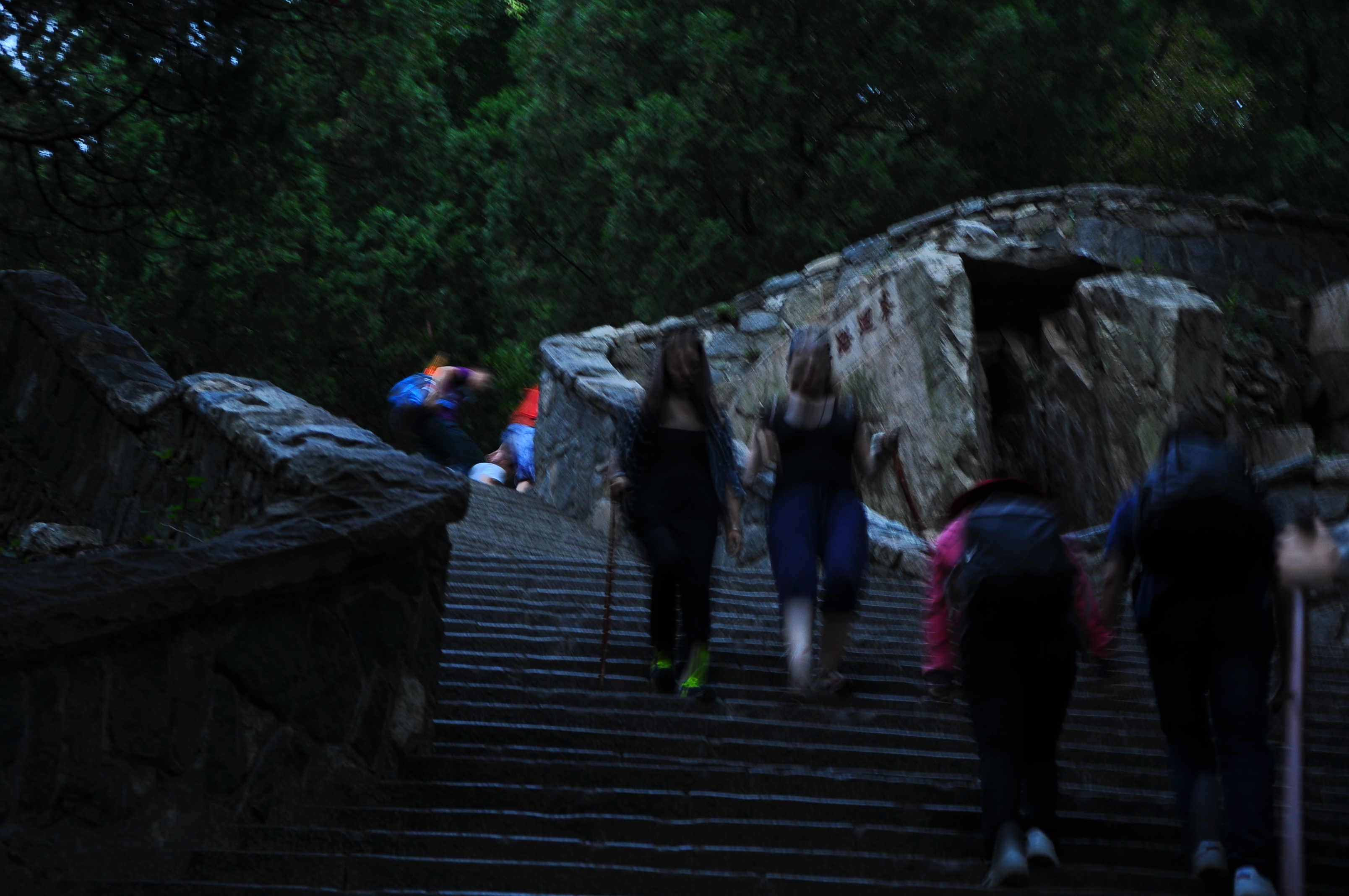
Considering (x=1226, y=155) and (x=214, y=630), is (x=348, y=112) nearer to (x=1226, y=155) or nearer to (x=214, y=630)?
(x=1226, y=155)

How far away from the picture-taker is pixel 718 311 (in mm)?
14727

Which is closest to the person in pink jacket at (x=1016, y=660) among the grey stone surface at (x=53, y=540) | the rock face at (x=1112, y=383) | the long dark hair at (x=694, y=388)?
the long dark hair at (x=694, y=388)

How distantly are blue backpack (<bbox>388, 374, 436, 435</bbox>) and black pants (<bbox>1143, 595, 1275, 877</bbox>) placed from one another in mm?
7614

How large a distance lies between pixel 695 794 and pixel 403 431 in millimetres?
7189

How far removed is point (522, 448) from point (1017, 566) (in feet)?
33.1

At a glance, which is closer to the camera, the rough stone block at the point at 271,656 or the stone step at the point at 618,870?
the stone step at the point at 618,870

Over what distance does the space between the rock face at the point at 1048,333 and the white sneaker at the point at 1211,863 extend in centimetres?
840

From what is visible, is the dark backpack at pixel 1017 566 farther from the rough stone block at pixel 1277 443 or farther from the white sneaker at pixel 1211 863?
the rough stone block at pixel 1277 443

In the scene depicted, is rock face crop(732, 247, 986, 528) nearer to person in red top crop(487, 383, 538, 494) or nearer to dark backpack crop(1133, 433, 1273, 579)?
person in red top crop(487, 383, 538, 494)

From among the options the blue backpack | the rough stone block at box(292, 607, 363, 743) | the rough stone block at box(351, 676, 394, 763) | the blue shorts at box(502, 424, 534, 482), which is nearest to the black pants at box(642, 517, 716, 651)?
the rough stone block at box(351, 676, 394, 763)

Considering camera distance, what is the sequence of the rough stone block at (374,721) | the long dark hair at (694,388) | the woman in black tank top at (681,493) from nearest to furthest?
1. the rough stone block at (374,721)
2. the woman in black tank top at (681,493)
3. the long dark hair at (694,388)

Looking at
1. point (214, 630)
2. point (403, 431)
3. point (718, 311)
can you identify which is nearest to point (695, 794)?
point (214, 630)

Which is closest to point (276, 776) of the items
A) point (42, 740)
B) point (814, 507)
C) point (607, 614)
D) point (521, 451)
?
point (42, 740)

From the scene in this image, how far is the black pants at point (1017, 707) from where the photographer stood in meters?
3.72
